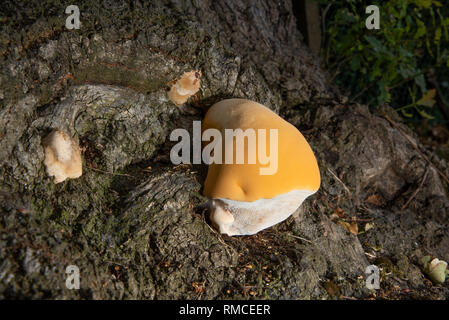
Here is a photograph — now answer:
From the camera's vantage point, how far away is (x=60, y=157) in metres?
2.06

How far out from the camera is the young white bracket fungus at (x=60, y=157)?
6.74 feet

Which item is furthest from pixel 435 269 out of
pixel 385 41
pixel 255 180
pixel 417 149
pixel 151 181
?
pixel 385 41

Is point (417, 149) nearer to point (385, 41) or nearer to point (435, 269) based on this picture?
point (435, 269)

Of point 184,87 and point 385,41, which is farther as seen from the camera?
point 385,41

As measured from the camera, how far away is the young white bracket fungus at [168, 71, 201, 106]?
261cm

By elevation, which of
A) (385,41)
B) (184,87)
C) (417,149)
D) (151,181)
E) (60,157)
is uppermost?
(385,41)

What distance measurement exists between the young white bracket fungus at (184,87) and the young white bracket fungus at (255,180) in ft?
0.86

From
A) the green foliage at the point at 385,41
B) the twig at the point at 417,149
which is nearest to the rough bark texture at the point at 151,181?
the twig at the point at 417,149

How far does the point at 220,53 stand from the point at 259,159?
102cm

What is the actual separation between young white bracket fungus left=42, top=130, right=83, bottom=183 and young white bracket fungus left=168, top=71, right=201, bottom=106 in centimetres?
76

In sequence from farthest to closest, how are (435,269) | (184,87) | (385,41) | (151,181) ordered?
(385,41)
(435,269)
(184,87)
(151,181)

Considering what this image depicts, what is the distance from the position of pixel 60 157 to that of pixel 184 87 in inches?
37.0

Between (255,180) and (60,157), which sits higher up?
(60,157)
